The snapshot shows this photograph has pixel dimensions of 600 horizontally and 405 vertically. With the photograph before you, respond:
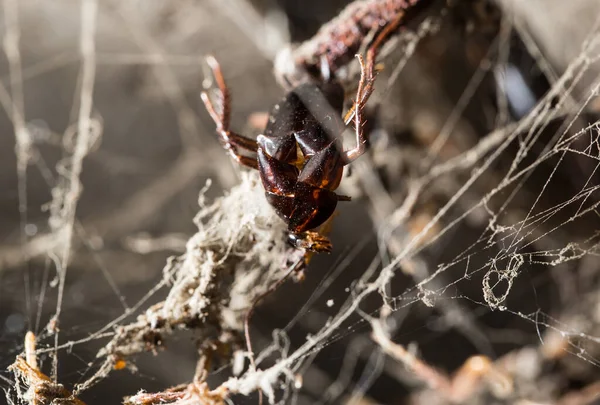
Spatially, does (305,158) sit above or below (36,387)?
above

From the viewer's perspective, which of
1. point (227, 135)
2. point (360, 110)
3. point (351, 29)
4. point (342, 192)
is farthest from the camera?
point (342, 192)

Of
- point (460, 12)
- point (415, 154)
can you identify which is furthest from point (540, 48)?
point (415, 154)

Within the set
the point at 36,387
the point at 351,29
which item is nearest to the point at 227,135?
the point at 351,29

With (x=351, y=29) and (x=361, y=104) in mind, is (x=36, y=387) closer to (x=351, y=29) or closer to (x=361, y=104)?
(x=361, y=104)

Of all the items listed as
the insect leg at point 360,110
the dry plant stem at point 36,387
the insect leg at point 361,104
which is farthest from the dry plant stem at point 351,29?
the dry plant stem at point 36,387

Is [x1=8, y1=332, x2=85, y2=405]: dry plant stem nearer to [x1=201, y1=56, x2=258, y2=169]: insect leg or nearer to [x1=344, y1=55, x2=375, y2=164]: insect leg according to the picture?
[x1=201, y1=56, x2=258, y2=169]: insect leg

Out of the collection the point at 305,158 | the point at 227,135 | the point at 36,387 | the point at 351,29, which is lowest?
the point at 36,387

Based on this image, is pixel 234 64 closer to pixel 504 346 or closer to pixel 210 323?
pixel 210 323
